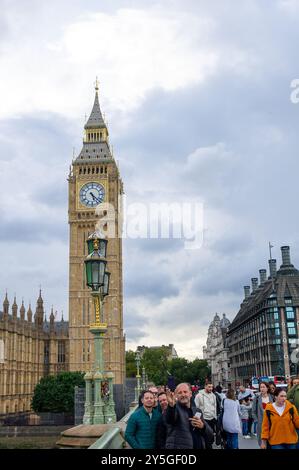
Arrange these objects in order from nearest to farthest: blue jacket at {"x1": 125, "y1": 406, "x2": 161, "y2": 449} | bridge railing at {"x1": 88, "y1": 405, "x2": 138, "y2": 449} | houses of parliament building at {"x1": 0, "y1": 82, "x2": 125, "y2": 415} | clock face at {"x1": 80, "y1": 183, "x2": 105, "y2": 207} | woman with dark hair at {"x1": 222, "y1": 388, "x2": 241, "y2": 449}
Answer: blue jacket at {"x1": 125, "y1": 406, "x2": 161, "y2": 449} → bridge railing at {"x1": 88, "y1": 405, "x2": 138, "y2": 449} → woman with dark hair at {"x1": 222, "y1": 388, "x2": 241, "y2": 449} → houses of parliament building at {"x1": 0, "y1": 82, "x2": 125, "y2": 415} → clock face at {"x1": 80, "y1": 183, "x2": 105, "y2": 207}

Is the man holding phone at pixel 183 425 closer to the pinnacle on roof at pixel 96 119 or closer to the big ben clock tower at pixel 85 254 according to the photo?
the big ben clock tower at pixel 85 254

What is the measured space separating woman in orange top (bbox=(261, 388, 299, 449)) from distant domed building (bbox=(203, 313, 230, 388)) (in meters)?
126

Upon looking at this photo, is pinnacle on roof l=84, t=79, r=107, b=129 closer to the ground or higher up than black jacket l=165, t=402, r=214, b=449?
higher up

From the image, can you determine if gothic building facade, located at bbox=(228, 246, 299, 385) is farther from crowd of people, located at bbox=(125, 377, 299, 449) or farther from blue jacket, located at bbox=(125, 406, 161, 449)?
blue jacket, located at bbox=(125, 406, 161, 449)

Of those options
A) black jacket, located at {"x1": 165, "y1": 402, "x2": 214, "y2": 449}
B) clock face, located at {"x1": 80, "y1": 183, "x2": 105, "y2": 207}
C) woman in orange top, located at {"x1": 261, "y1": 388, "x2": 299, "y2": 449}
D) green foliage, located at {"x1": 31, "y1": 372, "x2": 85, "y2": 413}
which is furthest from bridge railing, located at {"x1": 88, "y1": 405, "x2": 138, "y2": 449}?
clock face, located at {"x1": 80, "y1": 183, "x2": 105, "y2": 207}

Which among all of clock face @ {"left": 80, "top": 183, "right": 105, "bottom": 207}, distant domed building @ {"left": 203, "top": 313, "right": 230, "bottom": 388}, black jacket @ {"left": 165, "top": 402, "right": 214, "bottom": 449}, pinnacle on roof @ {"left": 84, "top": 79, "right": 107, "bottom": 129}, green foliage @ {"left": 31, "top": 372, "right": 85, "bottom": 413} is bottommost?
green foliage @ {"left": 31, "top": 372, "right": 85, "bottom": 413}

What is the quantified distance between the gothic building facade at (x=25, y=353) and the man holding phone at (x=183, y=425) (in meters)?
72.8

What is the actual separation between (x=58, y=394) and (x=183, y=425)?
67.7m

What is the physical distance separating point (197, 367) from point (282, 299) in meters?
71.2

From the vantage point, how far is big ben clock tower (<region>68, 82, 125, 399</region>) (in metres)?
84.9

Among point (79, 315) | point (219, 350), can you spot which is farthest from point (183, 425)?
point (219, 350)
